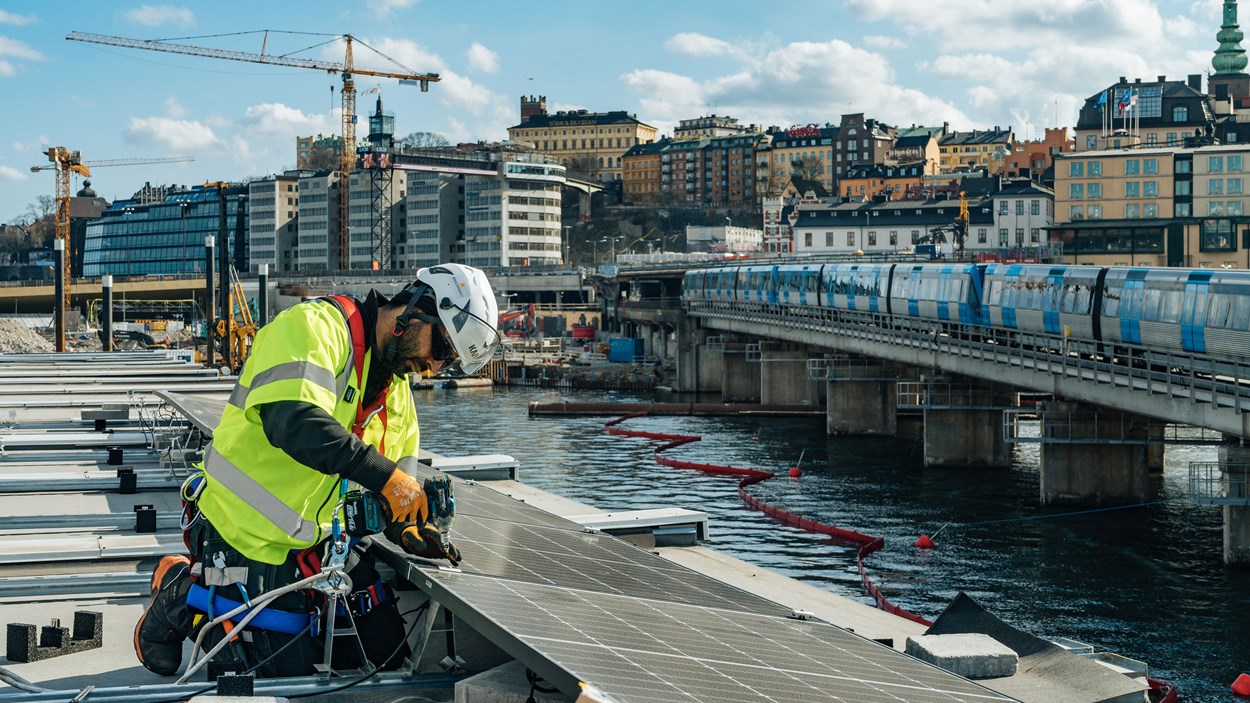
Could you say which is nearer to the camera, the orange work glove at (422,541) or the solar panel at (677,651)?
the solar panel at (677,651)

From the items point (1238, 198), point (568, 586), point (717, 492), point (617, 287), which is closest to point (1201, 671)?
point (568, 586)

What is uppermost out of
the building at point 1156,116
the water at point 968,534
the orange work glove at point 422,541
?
the building at point 1156,116

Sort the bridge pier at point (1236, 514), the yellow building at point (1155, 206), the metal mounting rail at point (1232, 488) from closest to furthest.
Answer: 1. the metal mounting rail at point (1232, 488)
2. the bridge pier at point (1236, 514)
3. the yellow building at point (1155, 206)

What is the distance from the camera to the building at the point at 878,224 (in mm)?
165550

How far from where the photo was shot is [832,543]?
141ft

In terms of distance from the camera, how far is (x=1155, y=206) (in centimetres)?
13075

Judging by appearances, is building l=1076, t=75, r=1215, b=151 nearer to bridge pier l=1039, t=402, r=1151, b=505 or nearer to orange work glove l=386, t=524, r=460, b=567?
bridge pier l=1039, t=402, r=1151, b=505

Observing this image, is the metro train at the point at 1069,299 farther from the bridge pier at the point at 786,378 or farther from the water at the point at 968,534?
the water at the point at 968,534

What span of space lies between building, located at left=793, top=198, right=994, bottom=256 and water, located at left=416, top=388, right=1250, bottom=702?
96744 mm

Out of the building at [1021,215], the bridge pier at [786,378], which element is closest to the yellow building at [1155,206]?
the building at [1021,215]

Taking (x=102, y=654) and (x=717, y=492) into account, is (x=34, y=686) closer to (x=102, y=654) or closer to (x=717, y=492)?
(x=102, y=654)

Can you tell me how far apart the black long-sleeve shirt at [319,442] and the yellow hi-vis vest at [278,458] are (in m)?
0.14

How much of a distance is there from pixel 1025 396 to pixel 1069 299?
29.5 metres

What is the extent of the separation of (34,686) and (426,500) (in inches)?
105
